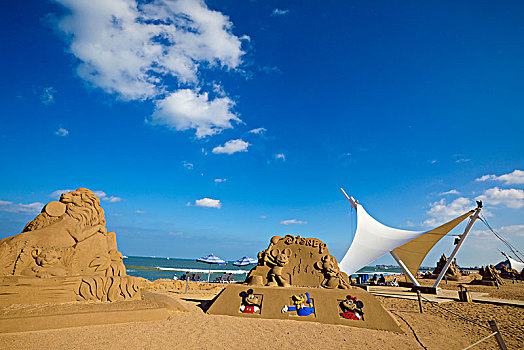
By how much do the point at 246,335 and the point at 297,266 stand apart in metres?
3.32

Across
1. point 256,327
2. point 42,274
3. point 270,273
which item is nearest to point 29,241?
point 42,274

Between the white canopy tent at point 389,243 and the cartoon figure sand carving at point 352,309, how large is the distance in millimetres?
8501

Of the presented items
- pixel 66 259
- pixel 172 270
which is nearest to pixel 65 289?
pixel 66 259

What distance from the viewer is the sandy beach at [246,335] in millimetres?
4762

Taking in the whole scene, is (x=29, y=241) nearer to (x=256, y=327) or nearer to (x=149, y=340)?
(x=149, y=340)

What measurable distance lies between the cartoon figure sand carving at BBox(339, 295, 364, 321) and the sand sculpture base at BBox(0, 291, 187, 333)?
14.5ft

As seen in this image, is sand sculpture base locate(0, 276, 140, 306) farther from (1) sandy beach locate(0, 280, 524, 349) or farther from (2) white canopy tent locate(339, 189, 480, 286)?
(2) white canopy tent locate(339, 189, 480, 286)

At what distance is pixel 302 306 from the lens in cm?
715

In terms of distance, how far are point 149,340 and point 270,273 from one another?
4.19 m

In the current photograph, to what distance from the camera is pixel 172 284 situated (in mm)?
15492

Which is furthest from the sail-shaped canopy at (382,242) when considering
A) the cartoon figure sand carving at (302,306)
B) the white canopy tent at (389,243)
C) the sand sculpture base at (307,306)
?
A: the cartoon figure sand carving at (302,306)

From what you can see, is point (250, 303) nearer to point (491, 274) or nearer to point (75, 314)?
point (75, 314)

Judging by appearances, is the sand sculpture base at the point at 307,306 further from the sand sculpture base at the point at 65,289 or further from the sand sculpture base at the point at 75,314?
the sand sculpture base at the point at 65,289

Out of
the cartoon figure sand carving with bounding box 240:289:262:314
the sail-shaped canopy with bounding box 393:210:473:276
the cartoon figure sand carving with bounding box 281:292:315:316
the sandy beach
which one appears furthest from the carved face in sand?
the sail-shaped canopy with bounding box 393:210:473:276
